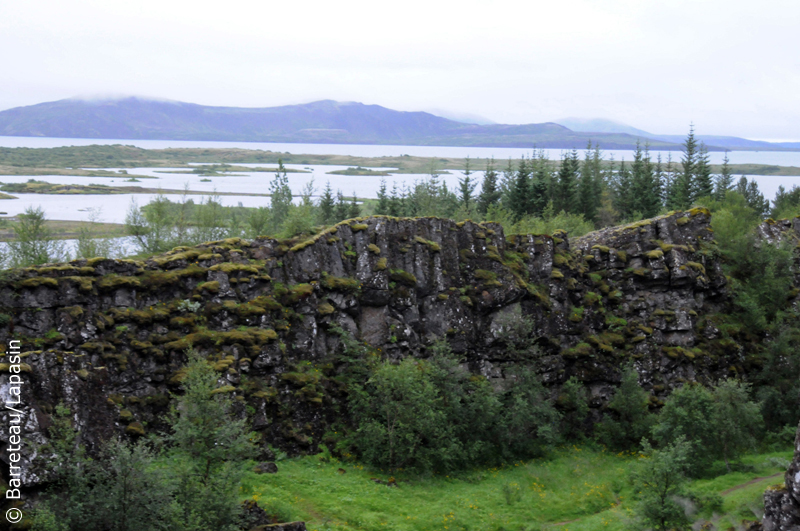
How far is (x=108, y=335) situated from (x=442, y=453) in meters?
18.9

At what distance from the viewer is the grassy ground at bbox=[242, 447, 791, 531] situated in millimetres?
24844

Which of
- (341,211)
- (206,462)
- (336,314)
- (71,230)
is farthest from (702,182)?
(71,230)

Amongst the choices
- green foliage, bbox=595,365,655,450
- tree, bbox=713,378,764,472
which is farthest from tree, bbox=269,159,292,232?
tree, bbox=713,378,764,472

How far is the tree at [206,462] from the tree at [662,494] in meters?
17.1

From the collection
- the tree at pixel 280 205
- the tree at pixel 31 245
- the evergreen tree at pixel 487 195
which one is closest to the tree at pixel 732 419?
the tree at pixel 280 205

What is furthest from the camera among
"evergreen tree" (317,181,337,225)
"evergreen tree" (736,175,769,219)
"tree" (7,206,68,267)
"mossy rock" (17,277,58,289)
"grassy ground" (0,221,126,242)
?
"evergreen tree" (736,175,769,219)

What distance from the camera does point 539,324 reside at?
4112 cm

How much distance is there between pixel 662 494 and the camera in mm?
23922

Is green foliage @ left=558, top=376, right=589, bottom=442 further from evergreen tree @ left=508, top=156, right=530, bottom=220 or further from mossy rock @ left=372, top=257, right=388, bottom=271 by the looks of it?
evergreen tree @ left=508, top=156, right=530, bottom=220

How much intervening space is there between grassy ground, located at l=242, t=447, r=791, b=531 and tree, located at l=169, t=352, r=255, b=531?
384cm

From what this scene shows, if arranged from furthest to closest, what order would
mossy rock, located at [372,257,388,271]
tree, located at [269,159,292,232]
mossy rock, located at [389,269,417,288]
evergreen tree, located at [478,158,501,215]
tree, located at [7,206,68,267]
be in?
evergreen tree, located at [478,158,501,215]
tree, located at [269,159,292,232]
mossy rock, located at [389,269,417,288]
mossy rock, located at [372,257,388,271]
tree, located at [7,206,68,267]

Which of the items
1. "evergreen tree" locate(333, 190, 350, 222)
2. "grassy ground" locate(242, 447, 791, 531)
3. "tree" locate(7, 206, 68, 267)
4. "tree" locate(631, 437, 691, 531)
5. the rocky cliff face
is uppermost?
"evergreen tree" locate(333, 190, 350, 222)

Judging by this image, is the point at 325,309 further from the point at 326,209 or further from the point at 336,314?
the point at 326,209

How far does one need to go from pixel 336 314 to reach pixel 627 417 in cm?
2118
